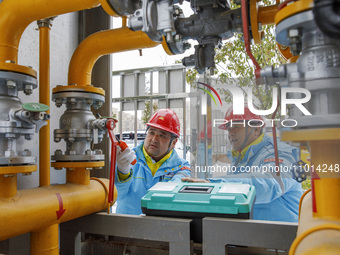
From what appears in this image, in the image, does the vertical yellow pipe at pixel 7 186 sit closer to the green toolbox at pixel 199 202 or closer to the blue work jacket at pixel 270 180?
the green toolbox at pixel 199 202

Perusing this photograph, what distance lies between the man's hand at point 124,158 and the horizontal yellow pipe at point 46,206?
12.3 inches

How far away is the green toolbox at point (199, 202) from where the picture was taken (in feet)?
3.32

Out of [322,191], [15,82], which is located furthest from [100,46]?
[322,191]

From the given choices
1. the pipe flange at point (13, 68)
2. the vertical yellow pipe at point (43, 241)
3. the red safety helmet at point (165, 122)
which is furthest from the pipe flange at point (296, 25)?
the red safety helmet at point (165, 122)

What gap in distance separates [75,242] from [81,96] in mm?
596

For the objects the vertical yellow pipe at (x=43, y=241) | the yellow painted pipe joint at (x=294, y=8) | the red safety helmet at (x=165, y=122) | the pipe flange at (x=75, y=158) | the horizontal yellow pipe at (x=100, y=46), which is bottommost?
the vertical yellow pipe at (x=43, y=241)

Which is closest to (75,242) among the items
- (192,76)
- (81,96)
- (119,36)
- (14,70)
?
(81,96)

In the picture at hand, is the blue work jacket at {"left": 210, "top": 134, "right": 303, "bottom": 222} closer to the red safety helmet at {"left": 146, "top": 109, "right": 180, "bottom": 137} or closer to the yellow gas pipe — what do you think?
the red safety helmet at {"left": 146, "top": 109, "right": 180, "bottom": 137}

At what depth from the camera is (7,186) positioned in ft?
2.91

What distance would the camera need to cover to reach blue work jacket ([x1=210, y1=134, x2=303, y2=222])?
1808 millimetres

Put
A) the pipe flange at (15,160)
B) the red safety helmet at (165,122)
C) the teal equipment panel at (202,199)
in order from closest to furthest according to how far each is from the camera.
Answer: the pipe flange at (15,160)
the teal equipment panel at (202,199)
the red safety helmet at (165,122)

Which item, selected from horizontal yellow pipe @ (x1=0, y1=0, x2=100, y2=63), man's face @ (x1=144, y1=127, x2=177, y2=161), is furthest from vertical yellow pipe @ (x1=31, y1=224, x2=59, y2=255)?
man's face @ (x1=144, y1=127, x2=177, y2=161)

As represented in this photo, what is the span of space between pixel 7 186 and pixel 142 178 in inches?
52.5

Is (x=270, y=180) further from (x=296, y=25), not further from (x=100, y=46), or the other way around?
(x=296, y=25)
